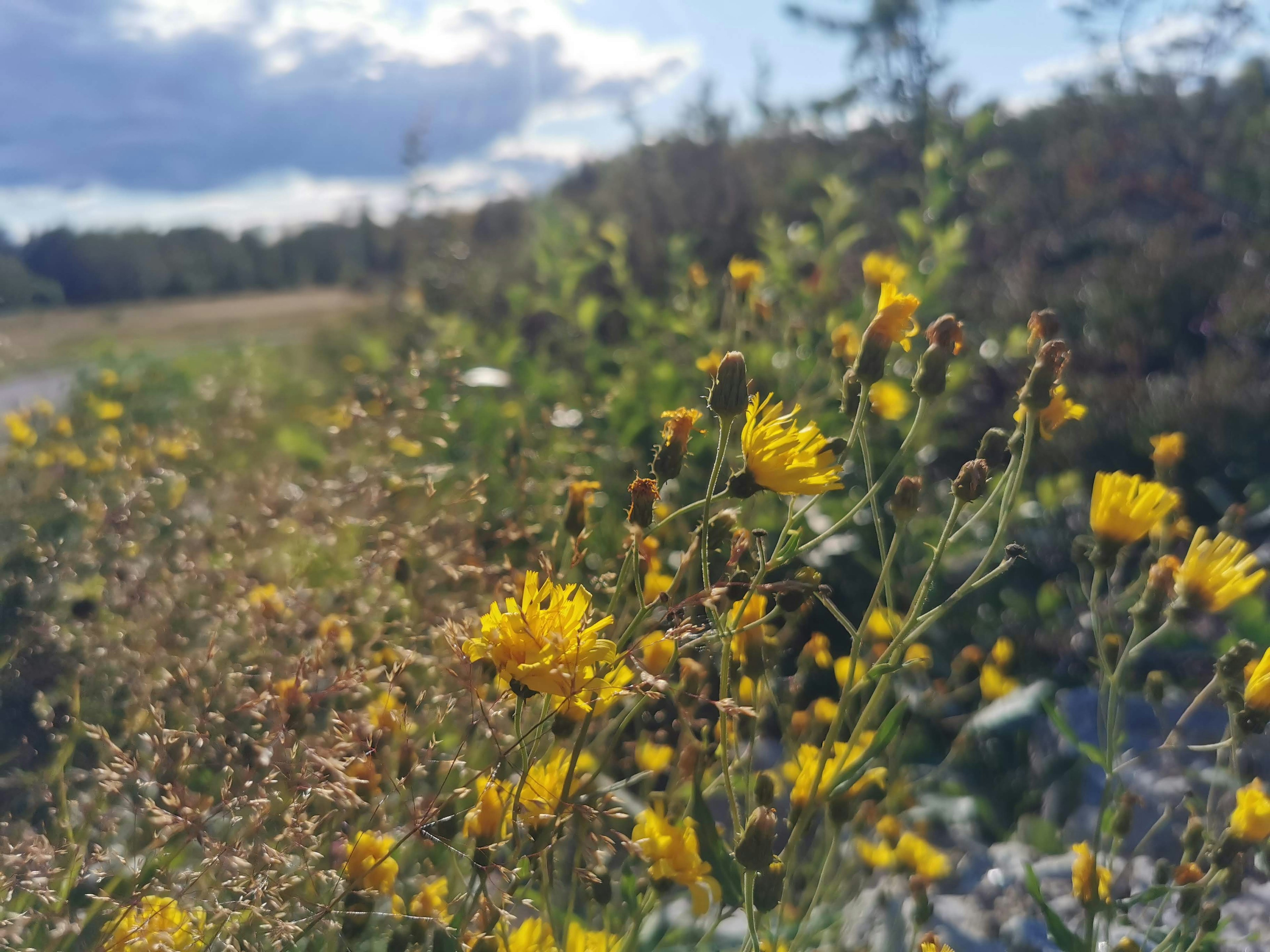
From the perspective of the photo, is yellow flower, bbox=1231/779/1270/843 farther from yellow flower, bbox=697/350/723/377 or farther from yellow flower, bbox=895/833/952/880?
yellow flower, bbox=697/350/723/377

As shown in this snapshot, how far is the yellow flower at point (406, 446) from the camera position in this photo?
2.37 m

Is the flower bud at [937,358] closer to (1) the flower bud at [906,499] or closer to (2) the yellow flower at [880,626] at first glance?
(1) the flower bud at [906,499]

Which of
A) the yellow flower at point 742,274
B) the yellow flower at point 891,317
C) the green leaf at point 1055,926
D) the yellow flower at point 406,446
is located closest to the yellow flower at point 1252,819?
the green leaf at point 1055,926

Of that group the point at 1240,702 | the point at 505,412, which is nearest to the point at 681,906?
the point at 1240,702

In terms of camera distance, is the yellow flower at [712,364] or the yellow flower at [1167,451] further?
the yellow flower at [1167,451]

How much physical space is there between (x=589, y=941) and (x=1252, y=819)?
1015mm

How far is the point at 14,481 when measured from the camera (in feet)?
10.1

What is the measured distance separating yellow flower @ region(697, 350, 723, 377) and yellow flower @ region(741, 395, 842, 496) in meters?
0.09

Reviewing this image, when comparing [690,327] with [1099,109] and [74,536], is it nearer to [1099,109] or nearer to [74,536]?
[74,536]

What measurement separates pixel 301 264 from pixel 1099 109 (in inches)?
868

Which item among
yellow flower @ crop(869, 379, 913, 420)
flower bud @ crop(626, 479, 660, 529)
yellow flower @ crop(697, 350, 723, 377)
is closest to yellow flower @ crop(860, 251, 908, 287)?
yellow flower @ crop(869, 379, 913, 420)

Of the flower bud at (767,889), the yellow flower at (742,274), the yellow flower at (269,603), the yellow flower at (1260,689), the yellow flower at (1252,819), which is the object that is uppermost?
the yellow flower at (742,274)

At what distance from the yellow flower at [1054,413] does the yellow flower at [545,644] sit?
69cm

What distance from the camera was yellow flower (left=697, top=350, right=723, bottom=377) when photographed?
118 cm
